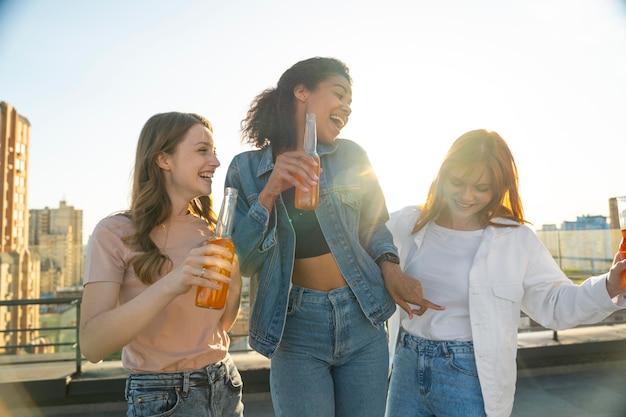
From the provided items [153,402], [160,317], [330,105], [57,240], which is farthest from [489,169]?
[57,240]

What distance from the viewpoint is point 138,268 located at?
145 cm

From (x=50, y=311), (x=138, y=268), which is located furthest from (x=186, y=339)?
(x=50, y=311)

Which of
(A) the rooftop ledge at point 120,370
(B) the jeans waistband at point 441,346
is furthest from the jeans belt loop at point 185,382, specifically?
(A) the rooftop ledge at point 120,370

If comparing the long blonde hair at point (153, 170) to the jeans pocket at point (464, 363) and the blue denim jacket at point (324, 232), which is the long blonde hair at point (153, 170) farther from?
the jeans pocket at point (464, 363)

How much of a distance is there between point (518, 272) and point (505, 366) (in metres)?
0.39

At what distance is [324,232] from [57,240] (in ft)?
386

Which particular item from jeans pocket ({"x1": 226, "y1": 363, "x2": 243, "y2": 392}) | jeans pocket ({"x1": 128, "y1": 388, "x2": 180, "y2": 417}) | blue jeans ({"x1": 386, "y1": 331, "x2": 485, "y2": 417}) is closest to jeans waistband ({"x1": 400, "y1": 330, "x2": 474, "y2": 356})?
blue jeans ({"x1": 386, "y1": 331, "x2": 485, "y2": 417})

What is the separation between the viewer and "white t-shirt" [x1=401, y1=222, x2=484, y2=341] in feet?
6.20

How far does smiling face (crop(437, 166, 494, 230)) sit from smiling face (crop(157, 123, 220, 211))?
3.34 feet

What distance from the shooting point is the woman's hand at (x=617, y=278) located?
168 centimetres

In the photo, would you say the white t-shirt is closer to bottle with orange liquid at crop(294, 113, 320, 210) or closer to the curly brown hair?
bottle with orange liquid at crop(294, 113, 320, 210)

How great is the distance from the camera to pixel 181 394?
1.45 metres

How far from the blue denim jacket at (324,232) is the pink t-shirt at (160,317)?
20 centimetres

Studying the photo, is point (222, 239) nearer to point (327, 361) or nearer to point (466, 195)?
point (327, 361)
